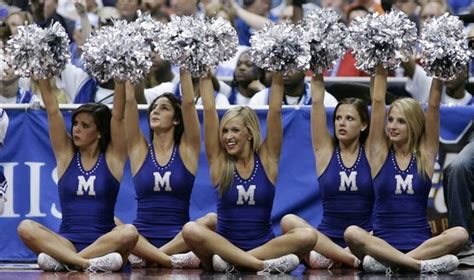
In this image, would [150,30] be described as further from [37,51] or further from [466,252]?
[466,252]

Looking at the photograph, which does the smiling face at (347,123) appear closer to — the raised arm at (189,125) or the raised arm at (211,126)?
the raised arm at (211,126)

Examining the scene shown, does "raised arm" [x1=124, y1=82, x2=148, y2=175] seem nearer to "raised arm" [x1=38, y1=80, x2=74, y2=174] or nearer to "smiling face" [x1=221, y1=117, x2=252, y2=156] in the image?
"raised arm" [x1=38, y1=80, x2=74, y2=174]

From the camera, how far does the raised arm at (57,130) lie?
28.2 feet

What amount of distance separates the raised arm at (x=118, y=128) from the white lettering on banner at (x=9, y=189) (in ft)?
4.11

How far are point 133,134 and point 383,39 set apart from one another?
1949 millimetres

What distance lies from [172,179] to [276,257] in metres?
1.02

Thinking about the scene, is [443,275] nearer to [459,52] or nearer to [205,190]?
[459,52]

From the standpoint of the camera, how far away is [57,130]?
28.4 feet

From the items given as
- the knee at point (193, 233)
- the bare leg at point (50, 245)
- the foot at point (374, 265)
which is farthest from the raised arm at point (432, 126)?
the bare leg at point (50, 245)

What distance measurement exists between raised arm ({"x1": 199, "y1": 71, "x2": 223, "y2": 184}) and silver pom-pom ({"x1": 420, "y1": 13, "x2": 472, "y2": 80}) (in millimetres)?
1487

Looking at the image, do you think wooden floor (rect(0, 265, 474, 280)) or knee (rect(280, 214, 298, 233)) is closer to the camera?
wooden floor (rect(0, 265, 474, 280))

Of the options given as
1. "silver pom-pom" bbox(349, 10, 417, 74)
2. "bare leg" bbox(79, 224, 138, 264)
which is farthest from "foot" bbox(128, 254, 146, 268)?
"silver pom-pom" bbox(349, 10, 417, 74)

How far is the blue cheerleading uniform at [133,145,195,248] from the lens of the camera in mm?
8789

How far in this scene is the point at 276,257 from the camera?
8.28 meters
